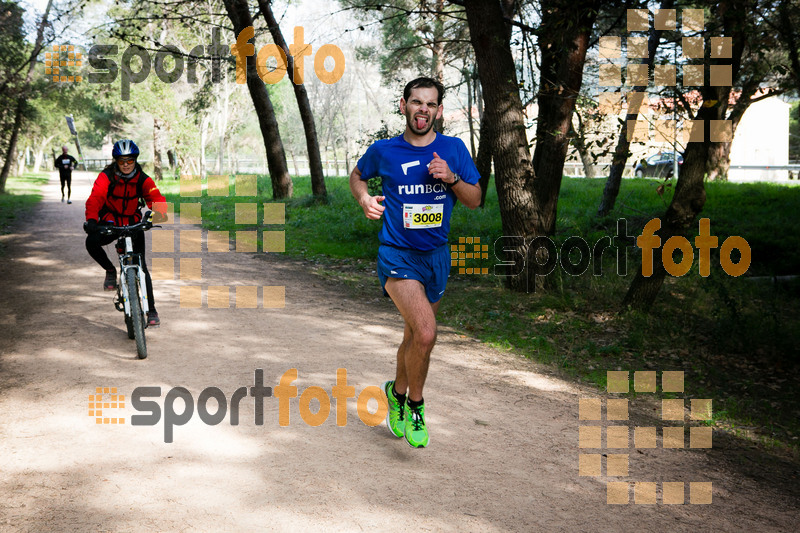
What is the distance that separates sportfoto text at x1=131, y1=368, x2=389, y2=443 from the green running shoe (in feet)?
1.98

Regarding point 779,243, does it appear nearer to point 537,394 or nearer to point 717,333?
point 717,333

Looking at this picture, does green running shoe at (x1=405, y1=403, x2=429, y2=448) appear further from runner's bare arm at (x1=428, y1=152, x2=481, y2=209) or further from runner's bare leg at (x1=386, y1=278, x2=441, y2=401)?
runner's bare arm at (x1=428, y1=152, x2=481, y2=209)

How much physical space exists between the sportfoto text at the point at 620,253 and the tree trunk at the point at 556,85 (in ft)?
1.37

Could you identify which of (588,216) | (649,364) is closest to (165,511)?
(649,364)

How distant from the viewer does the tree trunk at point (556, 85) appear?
30.5ft

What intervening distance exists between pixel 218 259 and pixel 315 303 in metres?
4.12

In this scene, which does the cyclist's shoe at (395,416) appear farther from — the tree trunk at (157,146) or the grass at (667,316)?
the tree trunk at (157,146)

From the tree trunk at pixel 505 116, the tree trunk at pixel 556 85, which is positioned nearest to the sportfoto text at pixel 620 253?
the tree trunk at pixel 505 116

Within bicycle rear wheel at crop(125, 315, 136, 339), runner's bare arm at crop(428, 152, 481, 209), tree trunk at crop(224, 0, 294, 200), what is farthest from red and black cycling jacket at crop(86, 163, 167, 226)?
tree trunk at crop(224, 0, 294, 200)

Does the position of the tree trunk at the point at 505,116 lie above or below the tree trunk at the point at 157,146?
below

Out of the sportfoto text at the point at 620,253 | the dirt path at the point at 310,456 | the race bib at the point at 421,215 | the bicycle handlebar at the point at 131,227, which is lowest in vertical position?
the dirt path at the point at 310,456

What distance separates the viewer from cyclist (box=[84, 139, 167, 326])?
7.04m

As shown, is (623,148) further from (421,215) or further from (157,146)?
(157,146)

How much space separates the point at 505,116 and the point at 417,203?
5.86 metres
